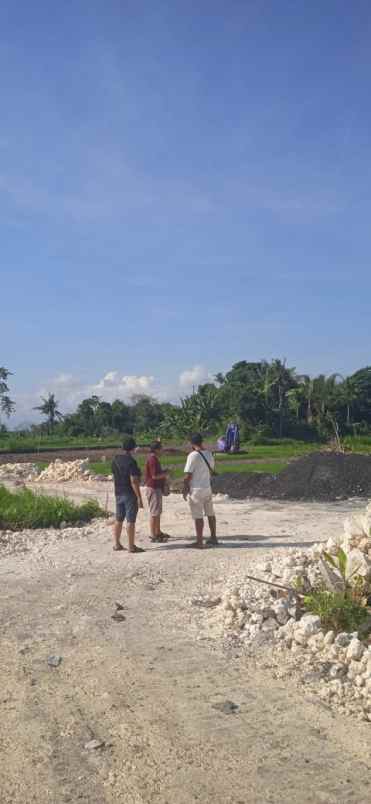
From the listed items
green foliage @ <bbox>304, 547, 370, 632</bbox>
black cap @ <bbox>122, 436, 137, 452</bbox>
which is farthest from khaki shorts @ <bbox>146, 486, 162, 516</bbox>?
green foliage @ <bbox>304, 547, 370, 632</bbox>

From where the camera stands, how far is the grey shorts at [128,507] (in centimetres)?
954

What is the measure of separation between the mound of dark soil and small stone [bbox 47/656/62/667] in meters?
11.4

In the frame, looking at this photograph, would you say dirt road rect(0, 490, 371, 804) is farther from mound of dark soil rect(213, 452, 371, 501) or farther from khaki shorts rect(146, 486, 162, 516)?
mound of dark soil rect(213, 452, 371, 501)

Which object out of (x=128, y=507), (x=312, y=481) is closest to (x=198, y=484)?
(x=128, y=507)

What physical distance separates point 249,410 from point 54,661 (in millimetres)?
44191

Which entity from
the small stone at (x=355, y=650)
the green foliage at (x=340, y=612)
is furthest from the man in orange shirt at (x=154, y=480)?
the small stone at (x=355, y=650)

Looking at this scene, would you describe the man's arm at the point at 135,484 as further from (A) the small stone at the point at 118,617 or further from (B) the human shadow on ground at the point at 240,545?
(A) the small stone at the point at 118,617

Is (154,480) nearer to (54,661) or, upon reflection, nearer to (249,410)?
(54,661)

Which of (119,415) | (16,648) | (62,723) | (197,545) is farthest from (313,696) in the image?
(119,415)

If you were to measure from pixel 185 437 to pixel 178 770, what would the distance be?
42.0m

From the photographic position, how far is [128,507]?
31.4 ft

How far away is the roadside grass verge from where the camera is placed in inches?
479

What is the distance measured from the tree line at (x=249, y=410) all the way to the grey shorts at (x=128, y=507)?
122ft

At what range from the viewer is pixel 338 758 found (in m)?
4.08
